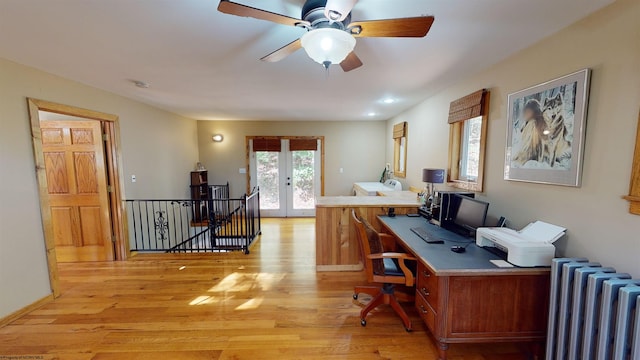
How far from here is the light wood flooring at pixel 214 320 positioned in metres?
1.89

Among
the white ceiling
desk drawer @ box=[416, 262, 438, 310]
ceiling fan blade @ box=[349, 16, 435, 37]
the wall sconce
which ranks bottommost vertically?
desk drawer @ box=[416, 262, 438, 310]

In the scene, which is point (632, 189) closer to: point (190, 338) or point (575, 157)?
point (575, 157)

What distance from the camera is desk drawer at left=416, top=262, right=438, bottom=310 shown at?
5.84ft

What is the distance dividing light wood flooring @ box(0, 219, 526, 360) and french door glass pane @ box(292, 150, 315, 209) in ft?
9.78

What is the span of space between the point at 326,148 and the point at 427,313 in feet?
15.3

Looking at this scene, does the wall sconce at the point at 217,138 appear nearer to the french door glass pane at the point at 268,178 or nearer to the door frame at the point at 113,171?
the french door glass pane at the point at 268,178

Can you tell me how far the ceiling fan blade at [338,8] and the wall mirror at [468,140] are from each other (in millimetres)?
1993

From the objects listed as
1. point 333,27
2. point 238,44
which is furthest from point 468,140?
point 238,44

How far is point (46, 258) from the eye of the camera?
253cm

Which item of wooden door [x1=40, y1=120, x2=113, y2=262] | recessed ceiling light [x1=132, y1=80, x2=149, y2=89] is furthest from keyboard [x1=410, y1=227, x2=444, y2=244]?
wooden door [x1=40, y1=120, x2=113, y2=262]

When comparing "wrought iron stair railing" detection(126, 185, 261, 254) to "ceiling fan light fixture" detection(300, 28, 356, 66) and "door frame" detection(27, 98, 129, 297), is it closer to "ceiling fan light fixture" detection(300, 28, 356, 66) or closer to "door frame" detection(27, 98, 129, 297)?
"door frame" detection(27, 98, 129, 297)

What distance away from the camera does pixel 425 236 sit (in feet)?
7.45

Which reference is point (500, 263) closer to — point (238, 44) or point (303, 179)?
point (238, 44)

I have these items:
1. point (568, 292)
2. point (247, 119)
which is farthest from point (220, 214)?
point (568, 292)
